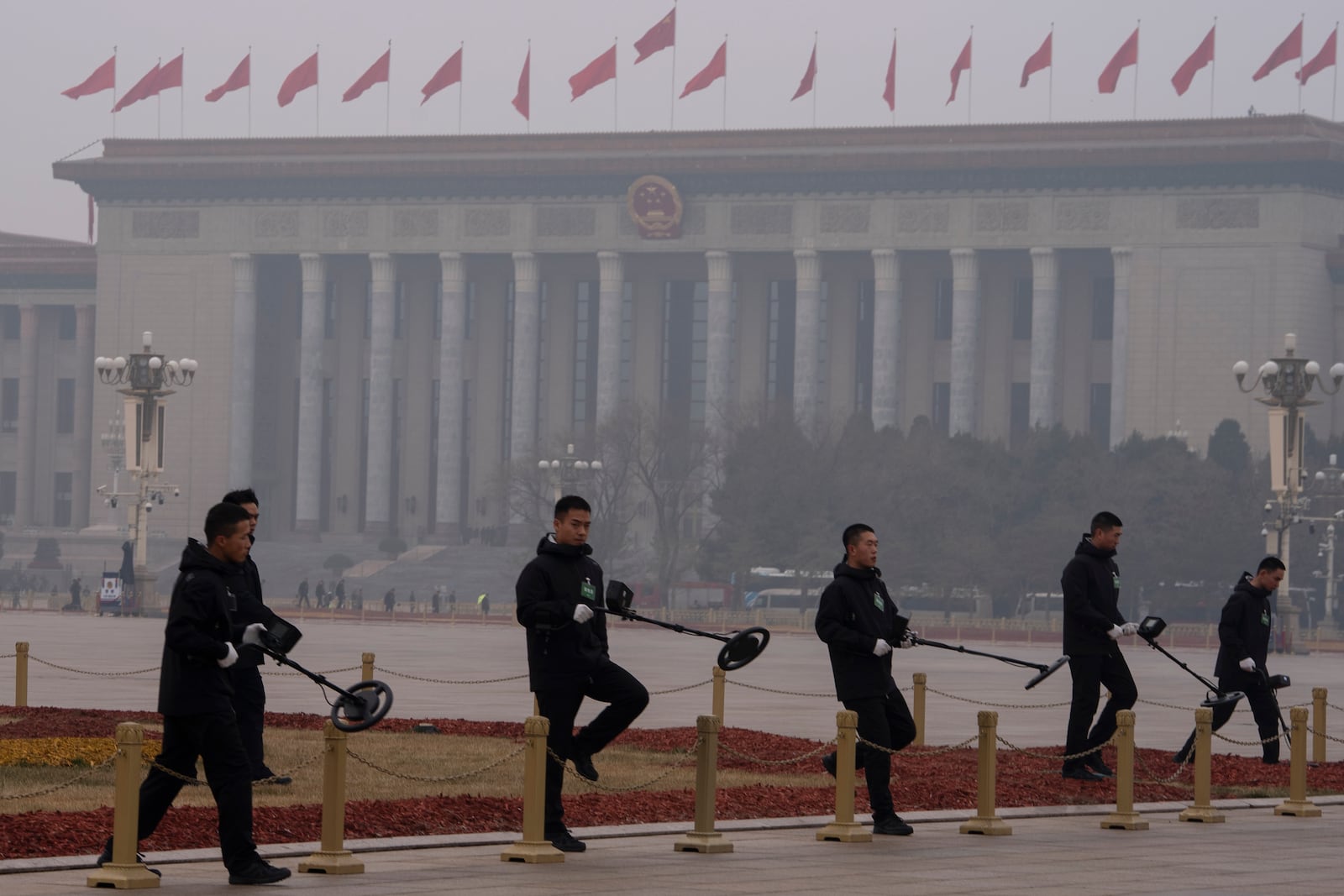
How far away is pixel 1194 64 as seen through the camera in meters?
76.0

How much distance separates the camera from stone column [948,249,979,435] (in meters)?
91.4

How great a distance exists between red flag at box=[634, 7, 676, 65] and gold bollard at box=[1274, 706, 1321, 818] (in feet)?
213

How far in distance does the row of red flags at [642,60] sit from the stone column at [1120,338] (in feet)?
41.5

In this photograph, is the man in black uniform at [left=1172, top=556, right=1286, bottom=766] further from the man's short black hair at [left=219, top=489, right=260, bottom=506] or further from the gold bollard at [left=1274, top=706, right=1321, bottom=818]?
the man's short black hair at [left=219, top=489, right=260, bottom=506]

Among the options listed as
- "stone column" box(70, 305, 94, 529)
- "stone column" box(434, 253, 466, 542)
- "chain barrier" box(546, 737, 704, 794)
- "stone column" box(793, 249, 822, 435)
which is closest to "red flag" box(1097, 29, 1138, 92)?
"stone column" box(793, 249, 822, 435)

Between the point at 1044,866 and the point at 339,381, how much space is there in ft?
301

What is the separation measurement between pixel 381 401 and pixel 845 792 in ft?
285

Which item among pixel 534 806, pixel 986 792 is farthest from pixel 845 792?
pixel 534 806

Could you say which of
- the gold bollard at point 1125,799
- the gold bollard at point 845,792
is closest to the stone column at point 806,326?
the gold bollard at point 1125,799

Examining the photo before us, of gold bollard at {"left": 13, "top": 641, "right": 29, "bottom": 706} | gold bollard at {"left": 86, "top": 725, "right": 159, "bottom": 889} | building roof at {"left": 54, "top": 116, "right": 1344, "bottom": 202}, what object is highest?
building roof at {"left": 54, "top": 116, "right": 1344, "bottom": 202}

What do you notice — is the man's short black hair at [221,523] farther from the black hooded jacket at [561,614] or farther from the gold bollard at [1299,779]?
the gold bollard at [1299,779]

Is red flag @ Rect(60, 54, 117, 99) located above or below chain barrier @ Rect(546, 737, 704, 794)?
above

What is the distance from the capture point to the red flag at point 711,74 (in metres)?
79.8

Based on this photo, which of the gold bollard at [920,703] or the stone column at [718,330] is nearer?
the gold bollard at [920,703]
